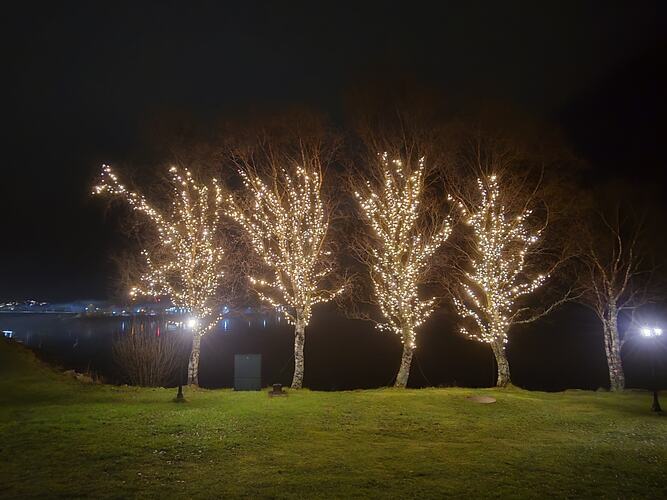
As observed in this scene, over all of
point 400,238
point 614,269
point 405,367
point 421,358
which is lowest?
point 421,358

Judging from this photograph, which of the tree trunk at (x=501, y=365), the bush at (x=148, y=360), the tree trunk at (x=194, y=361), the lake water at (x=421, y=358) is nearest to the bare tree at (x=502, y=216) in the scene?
the tree trunk at (x=501, y=365)

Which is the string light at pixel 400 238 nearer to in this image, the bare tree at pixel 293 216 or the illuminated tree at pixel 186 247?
the bare tree at pixel 293 216

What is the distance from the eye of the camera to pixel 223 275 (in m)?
22.3

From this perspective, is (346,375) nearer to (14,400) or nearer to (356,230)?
(356,230)

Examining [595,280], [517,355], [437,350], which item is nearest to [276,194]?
[595,280]

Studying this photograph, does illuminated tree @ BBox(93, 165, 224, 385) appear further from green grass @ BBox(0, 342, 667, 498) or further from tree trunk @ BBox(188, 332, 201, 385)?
green grass @ BBox(0, 342, 667, 498)

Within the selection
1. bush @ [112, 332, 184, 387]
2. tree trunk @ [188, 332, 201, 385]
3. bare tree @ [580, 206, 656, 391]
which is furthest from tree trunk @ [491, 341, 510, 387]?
bush @ [112, 332, 184, 387]

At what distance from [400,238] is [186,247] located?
8654mm

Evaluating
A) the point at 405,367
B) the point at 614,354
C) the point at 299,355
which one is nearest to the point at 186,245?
the point at 299,355

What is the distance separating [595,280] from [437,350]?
28.0 metres

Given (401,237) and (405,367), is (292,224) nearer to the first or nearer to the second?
(401,237)

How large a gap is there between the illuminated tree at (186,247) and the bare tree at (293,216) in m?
1.24

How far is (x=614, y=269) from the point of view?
23.0 meters

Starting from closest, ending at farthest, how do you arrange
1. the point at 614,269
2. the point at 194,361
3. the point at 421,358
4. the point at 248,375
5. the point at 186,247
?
1. the point at 248,375
2. the point at 186,247
3. the point at 194,361
4. the point at 614,269
5. the point at 421,358
